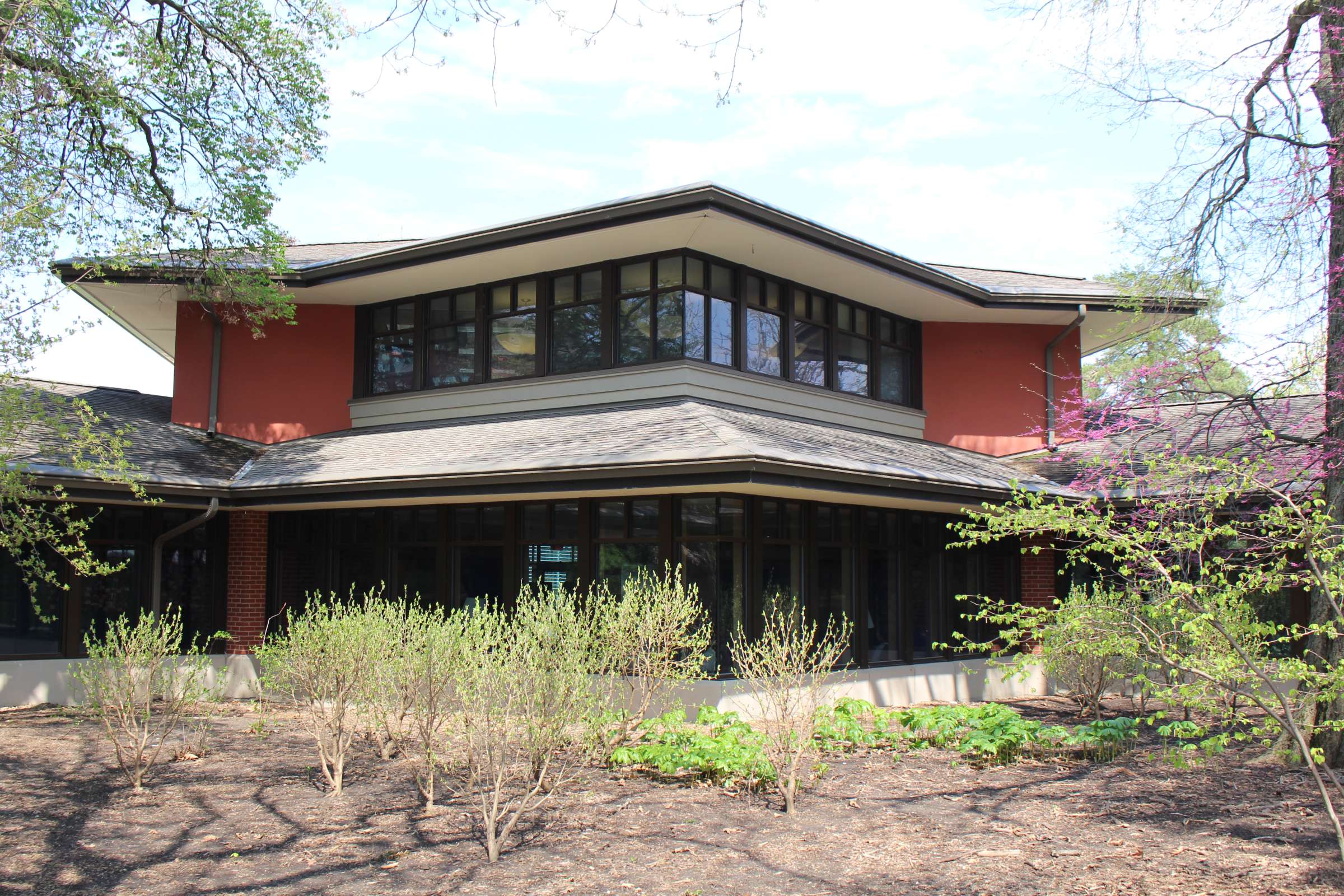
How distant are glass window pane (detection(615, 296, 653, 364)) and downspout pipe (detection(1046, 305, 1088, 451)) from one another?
6672 millimetres

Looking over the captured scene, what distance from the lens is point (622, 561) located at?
11.5m

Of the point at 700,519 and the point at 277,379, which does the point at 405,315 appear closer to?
the point at 277,379

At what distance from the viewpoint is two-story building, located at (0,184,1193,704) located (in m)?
11.2

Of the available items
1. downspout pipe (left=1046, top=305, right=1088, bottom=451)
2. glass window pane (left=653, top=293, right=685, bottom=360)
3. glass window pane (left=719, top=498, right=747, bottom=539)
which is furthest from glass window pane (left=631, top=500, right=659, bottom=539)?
downspout pipe (left=1046, top=305, right=1088, bottom=451)

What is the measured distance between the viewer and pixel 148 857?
6.14 meters

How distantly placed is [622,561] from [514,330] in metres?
3.97

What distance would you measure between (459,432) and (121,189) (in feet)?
14.9

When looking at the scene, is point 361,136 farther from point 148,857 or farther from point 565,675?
point 148,857

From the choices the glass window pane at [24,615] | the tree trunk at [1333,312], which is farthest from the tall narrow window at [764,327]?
the glass window pane at [24,615]

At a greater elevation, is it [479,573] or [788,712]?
[479,573]

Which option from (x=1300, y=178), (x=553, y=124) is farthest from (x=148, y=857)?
(x=1300, y=178)

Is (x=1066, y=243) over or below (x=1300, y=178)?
over

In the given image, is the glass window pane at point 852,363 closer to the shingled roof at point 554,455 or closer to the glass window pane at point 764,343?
the shingled roof at point 554,455

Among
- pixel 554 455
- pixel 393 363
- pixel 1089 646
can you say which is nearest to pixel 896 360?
pixel 554 455
